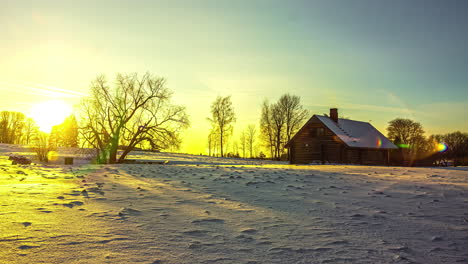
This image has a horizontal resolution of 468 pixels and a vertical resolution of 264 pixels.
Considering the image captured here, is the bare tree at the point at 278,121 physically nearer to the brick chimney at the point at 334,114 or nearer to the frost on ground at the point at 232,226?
the brick chimney at the point at 334,114

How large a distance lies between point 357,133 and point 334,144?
209 inches

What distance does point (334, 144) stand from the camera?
104ft

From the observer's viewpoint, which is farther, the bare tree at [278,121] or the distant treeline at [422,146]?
the bare tree at [278,121]

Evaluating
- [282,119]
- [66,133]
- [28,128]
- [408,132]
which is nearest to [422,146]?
[408,132]

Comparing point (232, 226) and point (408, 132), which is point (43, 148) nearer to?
point (232, 226)

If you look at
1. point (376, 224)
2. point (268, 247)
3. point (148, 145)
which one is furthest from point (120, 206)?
point (148, 145)

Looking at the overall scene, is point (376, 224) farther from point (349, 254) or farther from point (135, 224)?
point (135, 224)

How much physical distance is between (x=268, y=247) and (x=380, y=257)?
1190mm

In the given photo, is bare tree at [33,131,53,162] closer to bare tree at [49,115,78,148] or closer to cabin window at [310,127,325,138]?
bare tree at [49,115,78,148]

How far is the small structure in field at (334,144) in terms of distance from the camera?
31.5m

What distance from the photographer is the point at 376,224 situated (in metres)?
4.42

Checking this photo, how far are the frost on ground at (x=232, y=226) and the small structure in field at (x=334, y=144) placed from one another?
25.0 metres

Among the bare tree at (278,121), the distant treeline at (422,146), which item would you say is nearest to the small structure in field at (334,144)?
the distant treeline at (422,146)

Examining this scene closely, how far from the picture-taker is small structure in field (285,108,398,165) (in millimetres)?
31530
